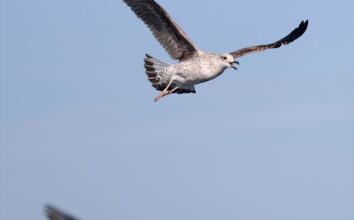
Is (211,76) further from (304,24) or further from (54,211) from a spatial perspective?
(54,211)

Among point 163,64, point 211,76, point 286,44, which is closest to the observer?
point 211,76

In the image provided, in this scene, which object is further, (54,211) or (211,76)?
(211,76)

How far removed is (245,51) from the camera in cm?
1872

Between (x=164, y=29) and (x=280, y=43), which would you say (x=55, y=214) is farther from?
(x=280, y=43)

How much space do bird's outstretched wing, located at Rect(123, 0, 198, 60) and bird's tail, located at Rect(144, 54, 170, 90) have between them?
19.3 inches

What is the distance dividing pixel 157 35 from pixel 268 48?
3.02 metres

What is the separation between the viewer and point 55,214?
4035 mm

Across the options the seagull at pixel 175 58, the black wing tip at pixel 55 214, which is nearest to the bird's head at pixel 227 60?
the seagull at pixel 175 58

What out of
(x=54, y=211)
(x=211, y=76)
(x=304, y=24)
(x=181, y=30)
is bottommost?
(x=54, y=211)

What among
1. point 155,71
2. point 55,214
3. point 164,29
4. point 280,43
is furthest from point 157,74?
point 55,214

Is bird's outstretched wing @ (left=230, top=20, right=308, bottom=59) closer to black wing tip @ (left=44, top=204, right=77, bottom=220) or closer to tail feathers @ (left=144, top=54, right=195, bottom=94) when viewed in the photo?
tail feathers @ (left=144, top=54, right=195, bottom=94)

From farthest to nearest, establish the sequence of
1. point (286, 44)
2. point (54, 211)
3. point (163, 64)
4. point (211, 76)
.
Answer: point (286, 44) < point (163, 64) < point (211, 76) < point (54, 211)

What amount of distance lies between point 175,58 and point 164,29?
29.4 inches

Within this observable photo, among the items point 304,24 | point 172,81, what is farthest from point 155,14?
point 304,24
